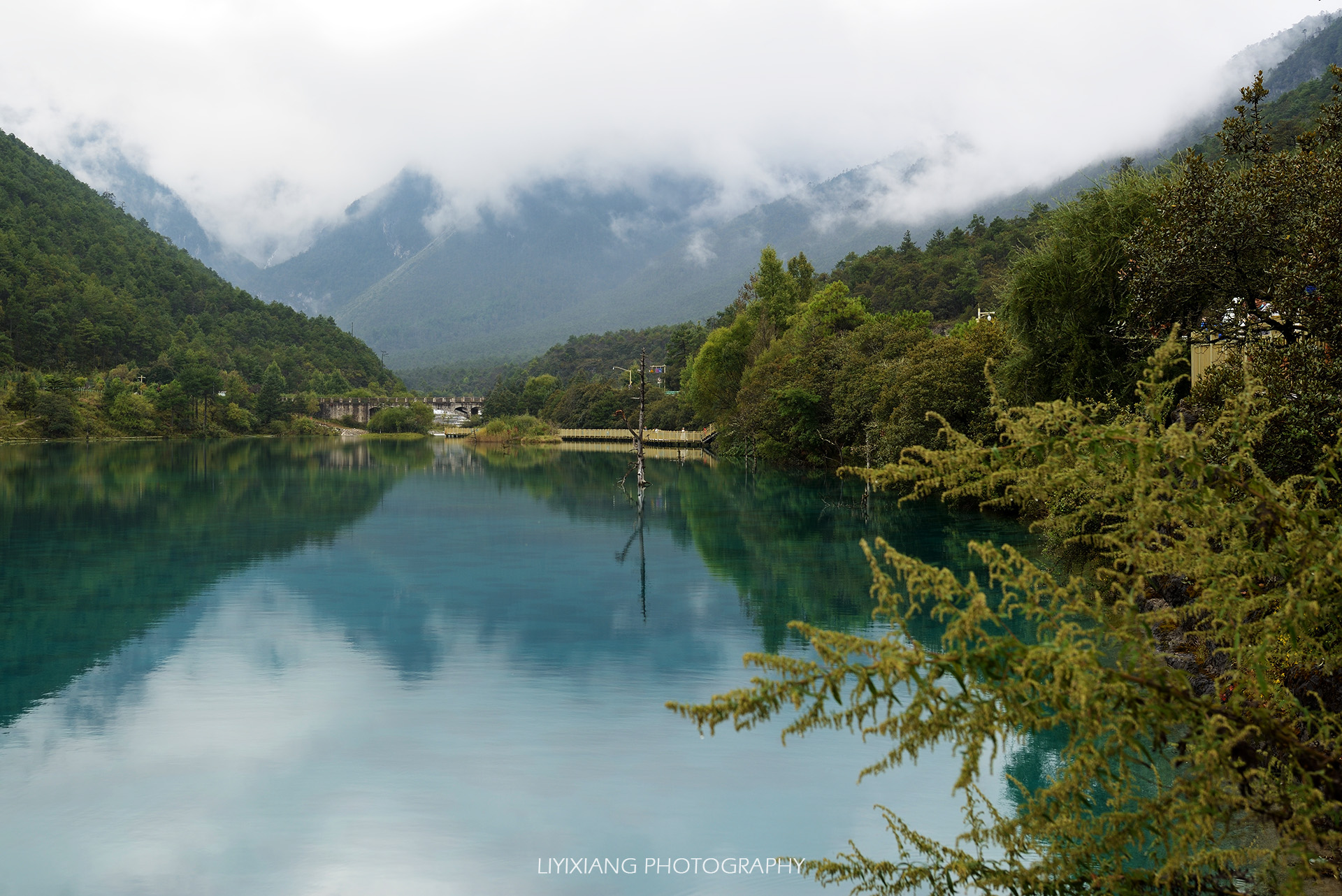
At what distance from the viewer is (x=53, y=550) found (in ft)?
89.1

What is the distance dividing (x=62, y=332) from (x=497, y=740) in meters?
134

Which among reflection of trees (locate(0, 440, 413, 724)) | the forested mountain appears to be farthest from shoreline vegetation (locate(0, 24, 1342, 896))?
the forested mountain

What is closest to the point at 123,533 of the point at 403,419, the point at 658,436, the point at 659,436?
the point at 659,436

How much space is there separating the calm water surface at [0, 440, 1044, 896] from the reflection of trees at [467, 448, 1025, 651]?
0.72 ft

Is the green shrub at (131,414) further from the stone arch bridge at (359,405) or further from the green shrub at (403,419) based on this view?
the green shrub at (403,419)

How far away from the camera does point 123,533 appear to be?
3112 centimetres

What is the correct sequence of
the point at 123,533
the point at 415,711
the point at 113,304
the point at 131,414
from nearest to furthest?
the point at 415,711 → the point at 123,533 → the point at 131,414 → the point at 113,304

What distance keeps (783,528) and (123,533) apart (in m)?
21.4

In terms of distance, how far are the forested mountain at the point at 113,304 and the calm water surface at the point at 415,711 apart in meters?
104

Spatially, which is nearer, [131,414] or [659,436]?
[659,436]

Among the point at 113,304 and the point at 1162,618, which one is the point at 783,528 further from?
the point at 113,304

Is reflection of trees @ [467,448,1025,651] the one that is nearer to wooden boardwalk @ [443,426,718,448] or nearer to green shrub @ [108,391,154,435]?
wooden boardwalk @ [443,426,718,448]

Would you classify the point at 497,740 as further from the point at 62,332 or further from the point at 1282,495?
the point at 62,332

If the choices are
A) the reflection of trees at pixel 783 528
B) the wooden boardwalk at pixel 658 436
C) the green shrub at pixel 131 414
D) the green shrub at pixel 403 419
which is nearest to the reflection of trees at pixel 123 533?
the reflection of trees at pixel 783 528
